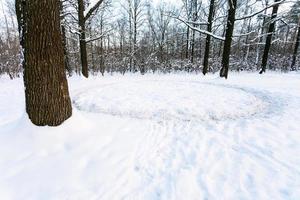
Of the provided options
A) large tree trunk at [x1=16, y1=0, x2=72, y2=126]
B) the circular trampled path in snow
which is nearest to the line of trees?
large tree trunk at [x1=16, y1=0, x2=72, y2=126]

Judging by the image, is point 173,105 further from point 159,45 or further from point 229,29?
point 159,45

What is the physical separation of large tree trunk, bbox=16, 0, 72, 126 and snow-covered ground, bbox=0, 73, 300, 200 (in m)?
0.25

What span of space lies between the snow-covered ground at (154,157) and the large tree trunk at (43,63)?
25 cm

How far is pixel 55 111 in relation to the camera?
3197mm

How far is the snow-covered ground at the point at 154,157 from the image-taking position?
2250 mm

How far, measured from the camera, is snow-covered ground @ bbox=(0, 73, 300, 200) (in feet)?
7.38

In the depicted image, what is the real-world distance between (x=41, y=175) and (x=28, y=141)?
79cm

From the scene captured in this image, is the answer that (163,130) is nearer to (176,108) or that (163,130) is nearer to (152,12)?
(176,108)

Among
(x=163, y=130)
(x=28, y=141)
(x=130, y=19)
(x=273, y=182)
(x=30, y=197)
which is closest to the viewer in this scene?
(x=30, y=197)

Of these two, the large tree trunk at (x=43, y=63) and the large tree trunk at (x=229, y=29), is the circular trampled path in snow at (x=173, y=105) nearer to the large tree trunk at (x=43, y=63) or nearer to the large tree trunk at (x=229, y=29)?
the large tree trunk at (x=43, y=63)

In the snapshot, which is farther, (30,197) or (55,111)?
(55,111)

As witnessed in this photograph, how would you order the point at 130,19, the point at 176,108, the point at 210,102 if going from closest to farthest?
the point at 176,108 < the point at 210,102 < the point at 130,19

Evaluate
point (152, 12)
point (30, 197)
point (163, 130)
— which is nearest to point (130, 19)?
point (152, 12)

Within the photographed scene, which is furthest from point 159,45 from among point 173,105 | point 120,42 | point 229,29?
point 173,105
